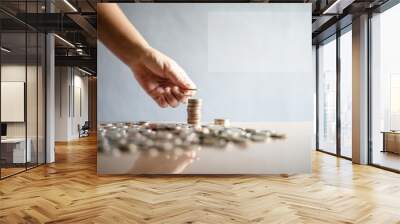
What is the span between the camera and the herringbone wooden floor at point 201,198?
3396mm

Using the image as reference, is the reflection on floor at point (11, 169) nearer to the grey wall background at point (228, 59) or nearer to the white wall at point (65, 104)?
the grey wall background at point (228, 59)

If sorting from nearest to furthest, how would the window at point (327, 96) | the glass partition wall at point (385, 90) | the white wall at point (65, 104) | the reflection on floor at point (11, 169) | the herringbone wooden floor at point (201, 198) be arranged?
the herringbone wooden floor at point (201, 198), the reflection on floor at point (11, 169), the glass partition wall at point (385, 90), the window at point (327, 96), the white wall at point (65, 104)

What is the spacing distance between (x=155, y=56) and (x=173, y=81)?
1.44 feet

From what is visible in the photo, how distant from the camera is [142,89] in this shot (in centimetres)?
497

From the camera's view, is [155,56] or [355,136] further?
[355,136]

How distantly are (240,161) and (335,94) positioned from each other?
4131mm

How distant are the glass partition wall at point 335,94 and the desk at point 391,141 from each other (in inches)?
32.6

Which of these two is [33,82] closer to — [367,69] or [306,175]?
[306,175]

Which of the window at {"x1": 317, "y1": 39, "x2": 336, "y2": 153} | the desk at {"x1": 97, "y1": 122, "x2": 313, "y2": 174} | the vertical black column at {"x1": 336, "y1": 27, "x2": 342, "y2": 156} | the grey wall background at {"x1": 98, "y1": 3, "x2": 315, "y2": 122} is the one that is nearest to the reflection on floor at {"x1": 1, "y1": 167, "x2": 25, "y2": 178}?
the desk at {"x1": 97, "y1": 122, "x2": 313, "y2": 174}

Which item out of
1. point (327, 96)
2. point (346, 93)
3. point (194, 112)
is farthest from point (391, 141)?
point (194, 112)

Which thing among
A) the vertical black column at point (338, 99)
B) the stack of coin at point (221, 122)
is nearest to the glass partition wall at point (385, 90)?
the vertical black column at point (338, 99)

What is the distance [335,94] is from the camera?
324 inches

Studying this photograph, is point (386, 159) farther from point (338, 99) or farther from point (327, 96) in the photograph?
point (327, 96)

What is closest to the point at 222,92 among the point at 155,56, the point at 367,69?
the point at 155,56
